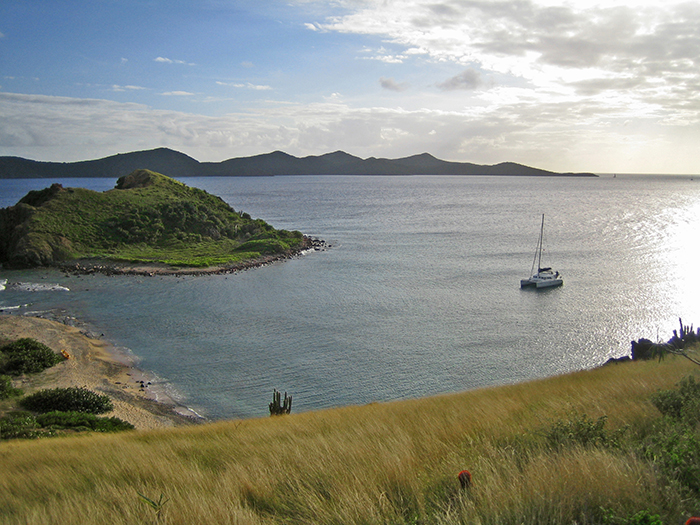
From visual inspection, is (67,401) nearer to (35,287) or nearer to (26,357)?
(26,357)

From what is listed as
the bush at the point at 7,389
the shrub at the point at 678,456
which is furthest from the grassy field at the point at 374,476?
the bush at the point at 7,389

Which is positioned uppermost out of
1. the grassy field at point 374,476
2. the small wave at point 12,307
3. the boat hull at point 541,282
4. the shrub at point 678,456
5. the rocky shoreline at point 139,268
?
the shrub at point 678,456

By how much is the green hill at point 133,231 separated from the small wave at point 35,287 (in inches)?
396

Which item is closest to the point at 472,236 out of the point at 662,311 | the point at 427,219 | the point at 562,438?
the point at 427,219

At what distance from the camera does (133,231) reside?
7188cm

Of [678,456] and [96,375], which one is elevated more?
[678,456]

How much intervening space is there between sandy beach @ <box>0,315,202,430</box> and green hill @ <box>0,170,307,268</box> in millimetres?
26905

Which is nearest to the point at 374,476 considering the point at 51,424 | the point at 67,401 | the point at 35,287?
the point at 51,424

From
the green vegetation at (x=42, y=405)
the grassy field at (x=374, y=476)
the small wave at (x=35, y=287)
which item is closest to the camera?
the grassy field at (x=374, y=476)

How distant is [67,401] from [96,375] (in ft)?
19.2

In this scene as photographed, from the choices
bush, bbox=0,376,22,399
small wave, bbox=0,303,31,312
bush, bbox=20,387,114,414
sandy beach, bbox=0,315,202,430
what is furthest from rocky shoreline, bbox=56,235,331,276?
bush, bbox=20,387,114,414

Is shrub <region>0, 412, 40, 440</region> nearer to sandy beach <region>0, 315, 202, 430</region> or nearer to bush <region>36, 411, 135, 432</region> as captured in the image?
bush <region>36, 411, 135, 432</region>

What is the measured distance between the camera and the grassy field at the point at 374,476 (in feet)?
17.4

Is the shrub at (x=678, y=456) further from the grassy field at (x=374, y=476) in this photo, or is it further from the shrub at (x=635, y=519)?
the shrub at (x=635, y=519)
